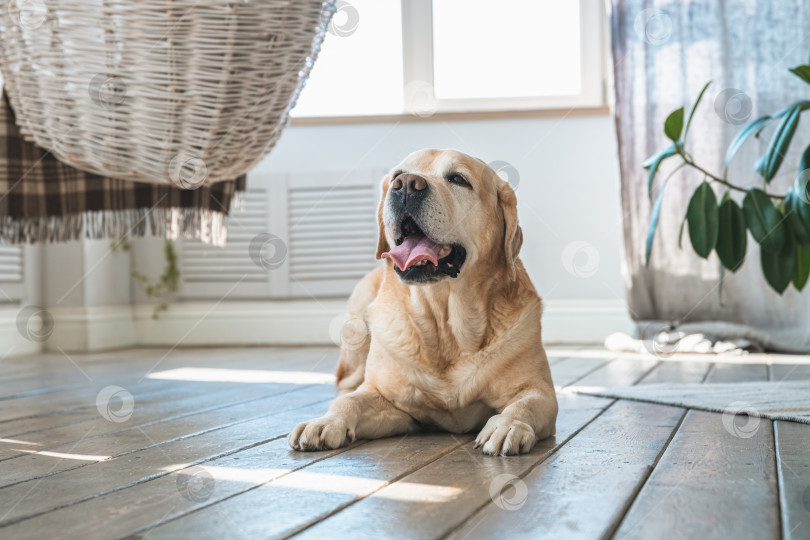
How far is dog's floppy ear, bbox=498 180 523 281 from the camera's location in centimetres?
158

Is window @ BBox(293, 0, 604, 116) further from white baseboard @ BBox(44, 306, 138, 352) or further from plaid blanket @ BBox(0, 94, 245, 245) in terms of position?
plaid blanket @ BBox(0, 94, 245, 245)

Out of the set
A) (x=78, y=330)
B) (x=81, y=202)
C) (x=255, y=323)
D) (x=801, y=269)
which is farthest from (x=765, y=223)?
(x=78, y=330)

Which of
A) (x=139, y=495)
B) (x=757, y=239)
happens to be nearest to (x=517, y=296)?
(x=139, y=495)

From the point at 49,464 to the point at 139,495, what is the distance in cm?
31

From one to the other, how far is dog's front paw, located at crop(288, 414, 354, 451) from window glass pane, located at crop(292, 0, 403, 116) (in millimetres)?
2589

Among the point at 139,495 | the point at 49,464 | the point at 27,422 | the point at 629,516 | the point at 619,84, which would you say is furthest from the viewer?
the point at 619,84

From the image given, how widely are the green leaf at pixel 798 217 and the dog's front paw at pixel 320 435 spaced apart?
4.48 feet

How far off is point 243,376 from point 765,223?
1571 mm

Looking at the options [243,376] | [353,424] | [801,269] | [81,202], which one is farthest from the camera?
[243,376]

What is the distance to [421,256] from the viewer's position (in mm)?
1479

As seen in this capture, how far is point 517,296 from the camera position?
1606 mm

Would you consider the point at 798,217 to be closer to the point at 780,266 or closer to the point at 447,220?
the point at 780,266

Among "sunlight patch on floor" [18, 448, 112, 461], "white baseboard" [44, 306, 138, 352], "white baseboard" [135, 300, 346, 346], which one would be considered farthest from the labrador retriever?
"white baseboard" [44, 306, 138, 352]

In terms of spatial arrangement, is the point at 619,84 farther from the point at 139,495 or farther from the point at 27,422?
the point at 139,495
